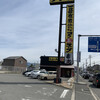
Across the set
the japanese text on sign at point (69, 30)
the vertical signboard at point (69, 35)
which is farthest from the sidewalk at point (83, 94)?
the japanese text on sign at point (69, 30)

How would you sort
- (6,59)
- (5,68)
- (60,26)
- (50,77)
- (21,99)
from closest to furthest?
(21,99) → (60,26) → (50,77) → (5,68) → (6,59)

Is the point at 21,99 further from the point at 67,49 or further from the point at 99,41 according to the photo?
the point at 99,41

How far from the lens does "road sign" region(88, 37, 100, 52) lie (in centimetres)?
2470

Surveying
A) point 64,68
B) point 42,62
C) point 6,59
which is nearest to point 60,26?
point 64,68

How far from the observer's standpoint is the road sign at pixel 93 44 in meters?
24.7

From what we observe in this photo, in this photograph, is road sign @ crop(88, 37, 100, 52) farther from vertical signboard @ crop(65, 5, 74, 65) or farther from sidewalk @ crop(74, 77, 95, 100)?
sidewalk @ crop(74, 77, 95, 100)

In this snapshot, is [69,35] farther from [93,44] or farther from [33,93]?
[33,93]

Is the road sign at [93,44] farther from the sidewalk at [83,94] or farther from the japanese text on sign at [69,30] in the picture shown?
Result: the sidewalk at [83,94]

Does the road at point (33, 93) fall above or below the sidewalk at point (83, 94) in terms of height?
above

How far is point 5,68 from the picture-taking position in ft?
197

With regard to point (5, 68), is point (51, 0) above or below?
above

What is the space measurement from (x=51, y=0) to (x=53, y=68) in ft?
106

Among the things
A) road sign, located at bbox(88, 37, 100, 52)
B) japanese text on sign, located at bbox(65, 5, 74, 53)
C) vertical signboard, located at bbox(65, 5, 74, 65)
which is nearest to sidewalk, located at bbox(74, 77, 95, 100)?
vertical signboard, located at bbox(65, 5, 74, 65)

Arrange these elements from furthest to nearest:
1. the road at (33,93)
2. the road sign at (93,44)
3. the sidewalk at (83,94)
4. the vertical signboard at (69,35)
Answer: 1. the road sign at (93,44)
2. the vertical signboard at (69,35)
3. the sidewalk at (83,94)
4. the road at (33,93)
